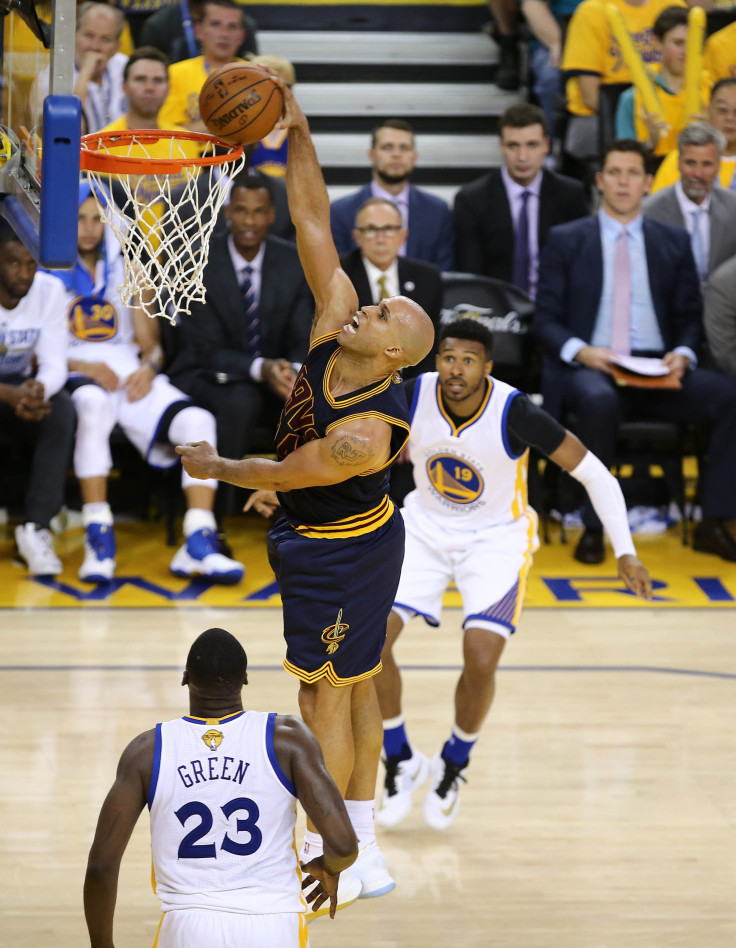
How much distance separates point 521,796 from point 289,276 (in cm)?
364

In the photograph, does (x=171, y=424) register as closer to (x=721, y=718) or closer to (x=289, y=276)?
(x=289, y=276)

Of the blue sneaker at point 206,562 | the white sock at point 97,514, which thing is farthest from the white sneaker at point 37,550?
the blue sneaker at point 206,562

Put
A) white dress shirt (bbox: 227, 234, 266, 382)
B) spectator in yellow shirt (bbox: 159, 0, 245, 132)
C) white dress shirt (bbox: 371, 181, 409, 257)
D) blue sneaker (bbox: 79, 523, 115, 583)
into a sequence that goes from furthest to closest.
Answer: spectator in yellow shirt (bbox: 159, 0, 245, 132)
white dress shirt (bbox: 371, 181, 409, 257)
white dress shirt (bbox: 227, 234, 266, 382)
blue sneaker (bbox: 79, 523, 115, 583)

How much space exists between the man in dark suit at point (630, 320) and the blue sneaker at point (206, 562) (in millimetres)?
1928

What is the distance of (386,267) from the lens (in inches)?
288

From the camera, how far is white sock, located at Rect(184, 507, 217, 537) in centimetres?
694

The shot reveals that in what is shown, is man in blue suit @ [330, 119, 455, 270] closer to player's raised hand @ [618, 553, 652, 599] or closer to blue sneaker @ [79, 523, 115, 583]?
blue sneaker @ [79, 523, 115, 583]

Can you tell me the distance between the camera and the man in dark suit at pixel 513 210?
7945 millimetres

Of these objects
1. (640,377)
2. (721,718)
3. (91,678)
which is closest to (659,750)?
(721,718)

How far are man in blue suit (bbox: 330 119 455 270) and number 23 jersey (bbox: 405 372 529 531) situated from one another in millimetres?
3325

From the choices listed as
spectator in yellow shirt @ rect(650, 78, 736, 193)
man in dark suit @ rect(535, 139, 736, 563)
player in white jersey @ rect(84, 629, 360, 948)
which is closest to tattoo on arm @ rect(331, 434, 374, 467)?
player in white jersey @ rect(84, 629, 360, 948)

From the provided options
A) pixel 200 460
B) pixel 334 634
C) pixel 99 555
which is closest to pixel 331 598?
pixel 334 634

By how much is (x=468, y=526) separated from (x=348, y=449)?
1.34 meters

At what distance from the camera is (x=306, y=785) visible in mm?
2756
